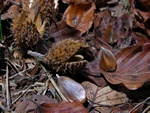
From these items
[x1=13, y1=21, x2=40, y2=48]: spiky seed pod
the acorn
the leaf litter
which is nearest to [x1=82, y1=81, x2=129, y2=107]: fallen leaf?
the leaf litter

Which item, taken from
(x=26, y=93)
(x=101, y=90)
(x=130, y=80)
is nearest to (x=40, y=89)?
(x=26, y=93)

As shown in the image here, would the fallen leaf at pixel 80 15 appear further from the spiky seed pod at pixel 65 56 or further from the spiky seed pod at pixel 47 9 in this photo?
the spiky seed pod at pixel 65 56

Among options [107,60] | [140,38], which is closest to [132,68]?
[107,60]

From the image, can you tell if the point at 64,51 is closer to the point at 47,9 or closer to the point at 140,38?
the point at 47,9

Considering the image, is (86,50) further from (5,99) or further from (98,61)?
(5,99)

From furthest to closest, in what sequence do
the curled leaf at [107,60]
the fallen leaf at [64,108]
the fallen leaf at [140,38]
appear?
the fallen leaf at [140,38] → the curled leaf at [107,60] → the fallen leaf at [64,108]

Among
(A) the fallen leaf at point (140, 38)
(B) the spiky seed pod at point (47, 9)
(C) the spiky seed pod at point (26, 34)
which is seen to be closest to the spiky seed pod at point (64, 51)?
(C) the spiky seed pod at point (26, 34)
